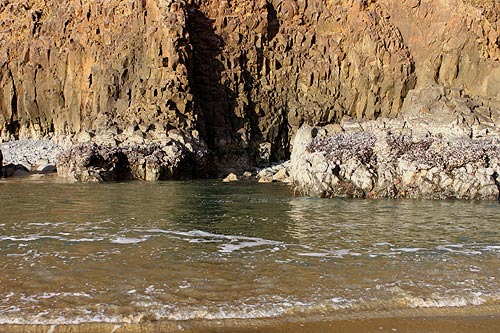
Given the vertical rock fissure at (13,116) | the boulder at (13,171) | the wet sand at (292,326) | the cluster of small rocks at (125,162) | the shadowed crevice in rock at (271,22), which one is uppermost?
the shadowed crevice in rock at (271,22)

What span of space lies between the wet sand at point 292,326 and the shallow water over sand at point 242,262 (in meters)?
0.16

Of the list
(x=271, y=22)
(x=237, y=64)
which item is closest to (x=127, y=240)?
(x=237, y=64)

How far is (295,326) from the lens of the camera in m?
5.28

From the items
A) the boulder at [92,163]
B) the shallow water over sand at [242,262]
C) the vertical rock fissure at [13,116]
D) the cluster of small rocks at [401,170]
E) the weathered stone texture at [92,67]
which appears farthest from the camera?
the vertical rock fissure at [13,116]

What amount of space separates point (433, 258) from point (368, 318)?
3.44 meters

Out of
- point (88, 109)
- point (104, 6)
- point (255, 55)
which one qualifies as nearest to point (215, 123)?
point (255, 55)

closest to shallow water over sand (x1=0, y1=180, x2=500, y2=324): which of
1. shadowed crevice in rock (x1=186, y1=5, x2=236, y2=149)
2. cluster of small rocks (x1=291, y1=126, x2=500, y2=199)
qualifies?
cluster of small rocks (x1=291, y1=126, x2=500, y2=199)

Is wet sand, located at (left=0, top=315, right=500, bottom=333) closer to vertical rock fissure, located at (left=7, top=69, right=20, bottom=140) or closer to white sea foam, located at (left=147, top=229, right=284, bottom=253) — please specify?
white sea foam, located at (left=147, top=229, right=284, bottom=253)

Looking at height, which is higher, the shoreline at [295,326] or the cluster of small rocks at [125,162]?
the cluster of small rocks at [125,162]

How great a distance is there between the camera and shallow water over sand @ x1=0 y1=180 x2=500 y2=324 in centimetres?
580

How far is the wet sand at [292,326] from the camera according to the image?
513 cm

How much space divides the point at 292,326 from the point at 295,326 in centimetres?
3

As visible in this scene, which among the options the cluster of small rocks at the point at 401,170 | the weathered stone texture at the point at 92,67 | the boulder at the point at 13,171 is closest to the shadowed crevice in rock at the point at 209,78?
the weathered stone texture at the point at 92,67

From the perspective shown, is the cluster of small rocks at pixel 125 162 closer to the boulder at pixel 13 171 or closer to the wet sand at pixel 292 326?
the boulder at pixel 13 171
